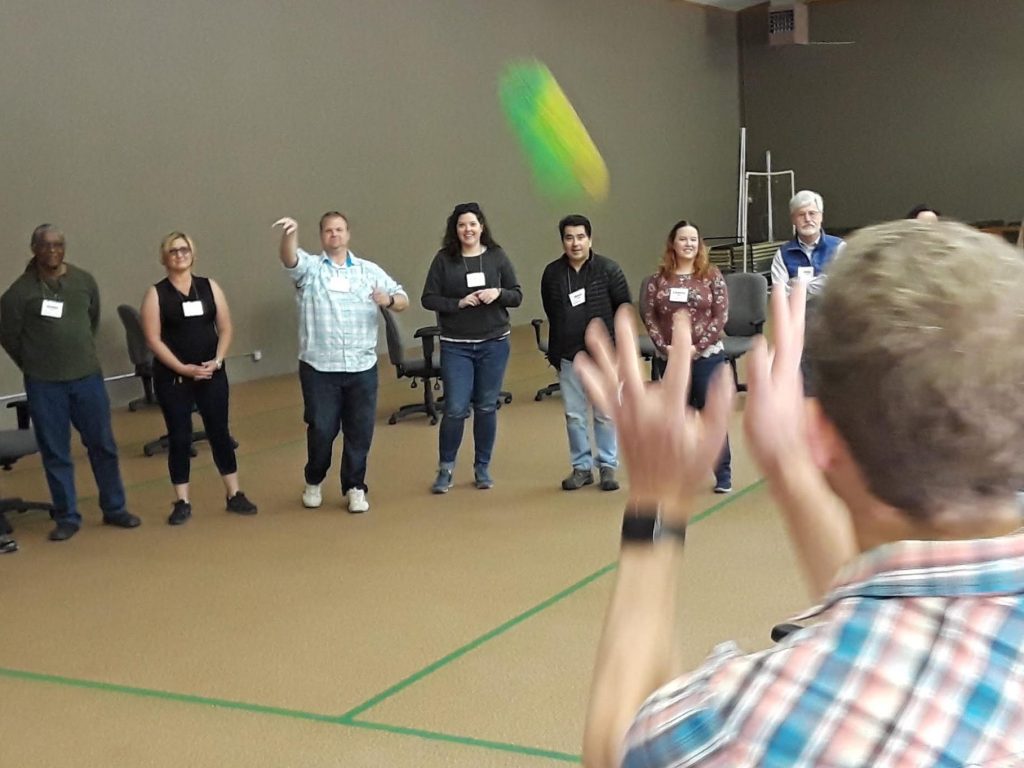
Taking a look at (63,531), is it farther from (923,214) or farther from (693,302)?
(923,214)

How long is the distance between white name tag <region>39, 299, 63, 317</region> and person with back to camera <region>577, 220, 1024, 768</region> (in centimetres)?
513

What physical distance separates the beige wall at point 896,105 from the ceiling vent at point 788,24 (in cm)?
33

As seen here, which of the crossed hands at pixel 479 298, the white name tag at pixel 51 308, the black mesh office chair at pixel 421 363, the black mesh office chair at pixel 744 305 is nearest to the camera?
the white name tag at pixel 51 308

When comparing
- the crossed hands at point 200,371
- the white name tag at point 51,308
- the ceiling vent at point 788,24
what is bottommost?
the crossed hands at point 200,371

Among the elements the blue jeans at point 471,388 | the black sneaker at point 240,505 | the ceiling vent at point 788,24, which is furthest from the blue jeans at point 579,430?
the ceiling vent at point 788,24

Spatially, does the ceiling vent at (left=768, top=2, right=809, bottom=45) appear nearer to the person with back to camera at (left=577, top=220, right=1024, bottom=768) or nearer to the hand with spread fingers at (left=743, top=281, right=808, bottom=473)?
the hand with spread fingers at (left=743, top=281, right=808, bottom=473)

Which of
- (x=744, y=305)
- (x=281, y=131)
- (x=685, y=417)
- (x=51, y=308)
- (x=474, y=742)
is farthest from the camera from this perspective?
(x=281, y=131)

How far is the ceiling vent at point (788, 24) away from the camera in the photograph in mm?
16312

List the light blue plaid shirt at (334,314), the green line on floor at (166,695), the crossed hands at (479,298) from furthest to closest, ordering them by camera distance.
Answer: the crossed hands at (479,298) < the light blue plaid shirt at (334,314) < the green line on floor at (166,695)

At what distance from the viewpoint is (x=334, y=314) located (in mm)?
5664

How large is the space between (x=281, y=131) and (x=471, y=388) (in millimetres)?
5253

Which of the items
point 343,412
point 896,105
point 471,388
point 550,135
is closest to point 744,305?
point 471,388

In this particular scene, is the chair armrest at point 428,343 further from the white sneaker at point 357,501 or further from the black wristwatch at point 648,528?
the black wristwatch at point 648,528

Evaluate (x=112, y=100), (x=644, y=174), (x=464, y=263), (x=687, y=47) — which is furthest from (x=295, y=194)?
(x=687, y=47)
